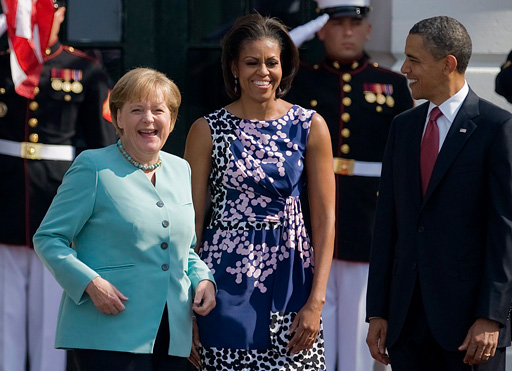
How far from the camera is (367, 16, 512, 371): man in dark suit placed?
3.50 m

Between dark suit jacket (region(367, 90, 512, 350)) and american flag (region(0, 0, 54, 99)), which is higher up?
american flag (region(0, 0, 54, 99))

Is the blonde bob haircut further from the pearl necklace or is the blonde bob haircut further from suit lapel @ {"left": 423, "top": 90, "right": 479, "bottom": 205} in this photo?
suit lapel @ {"left": 423, "top": 90, "right": 479, "bottom": 205}

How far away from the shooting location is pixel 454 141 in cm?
360

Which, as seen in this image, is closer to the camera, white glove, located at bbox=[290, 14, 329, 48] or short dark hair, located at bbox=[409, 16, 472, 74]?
short dark hair, located at bbox=[409, 16, 472, 74]

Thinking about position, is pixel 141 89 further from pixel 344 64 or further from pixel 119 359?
pixel 344 64

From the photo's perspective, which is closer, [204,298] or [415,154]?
[204,298]

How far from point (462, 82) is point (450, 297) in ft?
2.40

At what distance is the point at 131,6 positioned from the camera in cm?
561

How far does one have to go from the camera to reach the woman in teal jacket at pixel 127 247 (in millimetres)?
3303

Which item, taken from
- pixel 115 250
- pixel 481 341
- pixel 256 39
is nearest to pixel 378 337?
pixel 481 341

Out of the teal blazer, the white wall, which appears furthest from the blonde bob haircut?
the white wall

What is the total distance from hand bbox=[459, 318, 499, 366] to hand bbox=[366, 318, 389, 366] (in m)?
0.34

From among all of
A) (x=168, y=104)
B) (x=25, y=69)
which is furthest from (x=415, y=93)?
(x=25, y=69)

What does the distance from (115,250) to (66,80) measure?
202 cm
